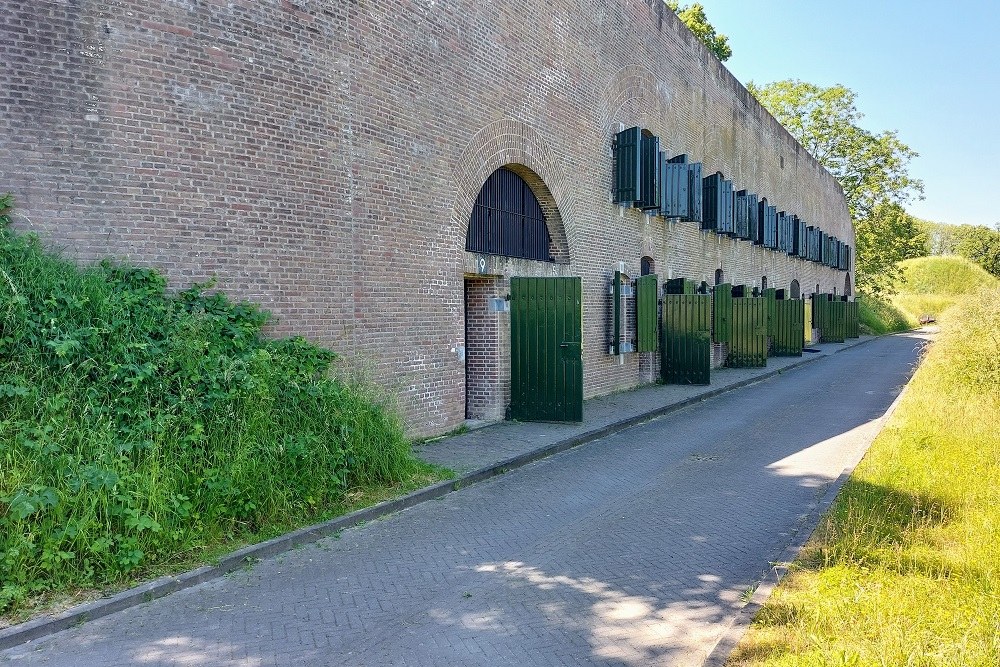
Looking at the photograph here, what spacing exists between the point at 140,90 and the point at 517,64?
22.8 feet

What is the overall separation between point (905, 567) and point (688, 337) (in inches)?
508

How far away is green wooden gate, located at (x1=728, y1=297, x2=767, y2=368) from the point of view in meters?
22.0

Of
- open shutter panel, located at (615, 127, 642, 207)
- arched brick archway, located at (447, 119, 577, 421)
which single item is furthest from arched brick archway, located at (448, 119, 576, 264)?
open shutter panel, located at (615, 127, 642, 207)

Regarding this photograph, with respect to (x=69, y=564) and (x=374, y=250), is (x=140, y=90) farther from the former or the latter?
(x=69, y=564)

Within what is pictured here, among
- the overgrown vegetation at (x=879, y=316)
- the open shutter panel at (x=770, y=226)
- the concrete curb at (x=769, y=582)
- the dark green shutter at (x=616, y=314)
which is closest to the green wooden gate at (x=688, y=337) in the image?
the dark green shutter at (x=616, y=314)

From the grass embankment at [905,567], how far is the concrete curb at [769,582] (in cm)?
7

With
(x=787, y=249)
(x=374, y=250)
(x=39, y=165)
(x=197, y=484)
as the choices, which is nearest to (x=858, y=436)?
(x=374, y=250)

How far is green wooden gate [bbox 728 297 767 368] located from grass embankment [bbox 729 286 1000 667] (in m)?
12.4

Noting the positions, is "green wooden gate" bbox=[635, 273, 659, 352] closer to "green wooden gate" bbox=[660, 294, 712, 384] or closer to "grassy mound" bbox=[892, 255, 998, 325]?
"green wooden gate" bbox=[660, 294, 712, 384]

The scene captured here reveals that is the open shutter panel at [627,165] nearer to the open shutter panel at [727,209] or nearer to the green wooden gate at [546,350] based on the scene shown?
the green wooden gate at [546,350]

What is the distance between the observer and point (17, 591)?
475cm

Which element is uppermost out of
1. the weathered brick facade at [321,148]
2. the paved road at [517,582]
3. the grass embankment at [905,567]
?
the weathered brick facade at [321,148]

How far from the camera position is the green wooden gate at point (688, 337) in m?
17.7

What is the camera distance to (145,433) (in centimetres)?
587
